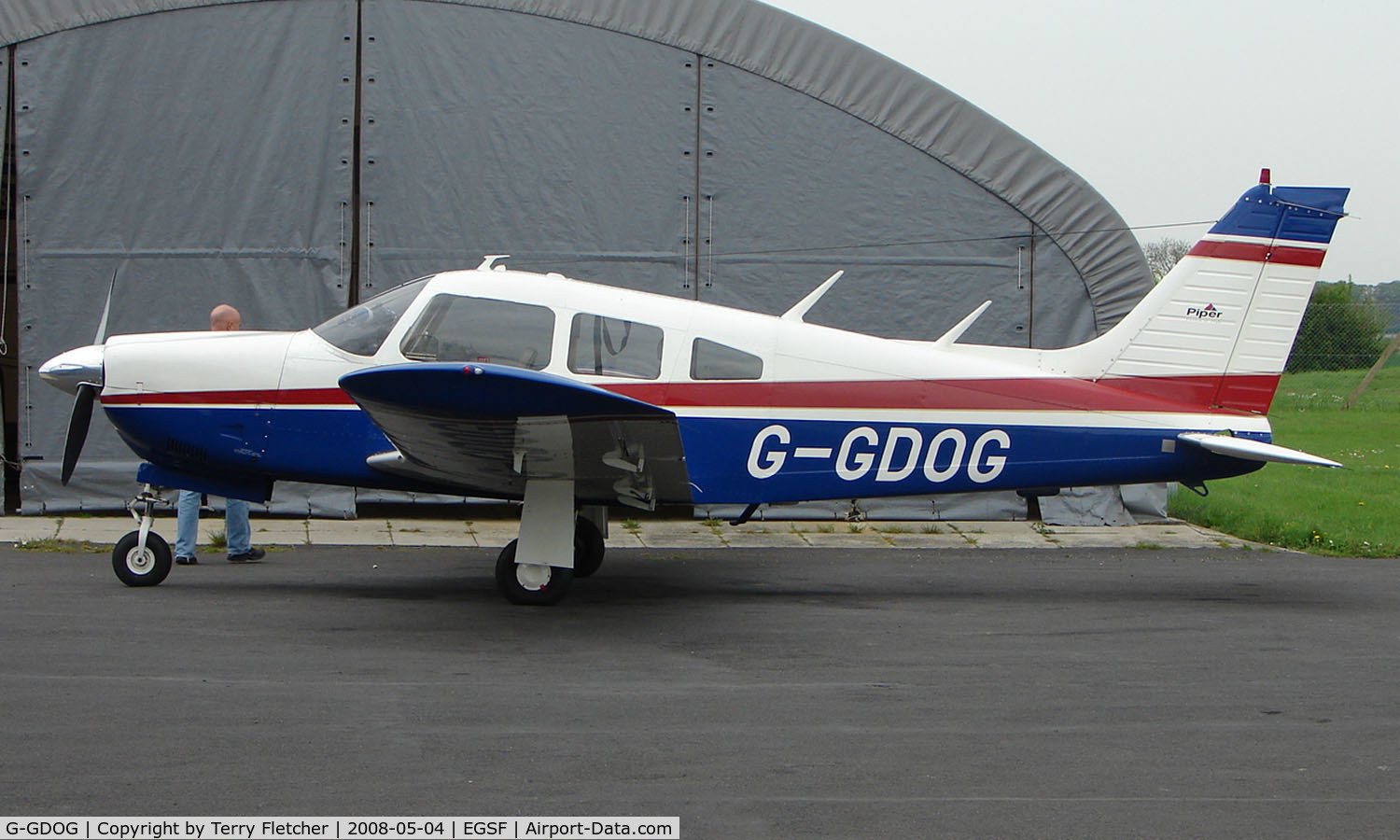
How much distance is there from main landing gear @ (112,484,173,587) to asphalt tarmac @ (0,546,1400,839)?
0.43 feet

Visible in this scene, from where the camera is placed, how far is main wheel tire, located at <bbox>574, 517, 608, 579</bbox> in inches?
365

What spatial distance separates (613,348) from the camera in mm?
8227

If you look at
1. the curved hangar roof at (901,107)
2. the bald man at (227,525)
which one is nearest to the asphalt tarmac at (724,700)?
the bald man at (227,525)

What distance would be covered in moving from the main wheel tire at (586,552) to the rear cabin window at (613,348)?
4.97 feet

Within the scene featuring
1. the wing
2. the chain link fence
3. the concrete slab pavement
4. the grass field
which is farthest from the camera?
the chain link fence

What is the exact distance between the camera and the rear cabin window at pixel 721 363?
8.31m

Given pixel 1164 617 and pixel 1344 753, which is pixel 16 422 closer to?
pixel 1164 617

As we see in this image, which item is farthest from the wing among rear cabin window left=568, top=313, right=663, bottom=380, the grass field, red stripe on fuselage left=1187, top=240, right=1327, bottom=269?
the grass field

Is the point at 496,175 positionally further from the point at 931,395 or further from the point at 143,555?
the point at 931,395

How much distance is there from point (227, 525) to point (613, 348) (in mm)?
3458

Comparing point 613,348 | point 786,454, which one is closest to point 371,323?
point 613,348

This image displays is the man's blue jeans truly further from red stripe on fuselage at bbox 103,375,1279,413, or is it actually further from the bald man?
red stripe on fuselage at bbox 103,375,1279,413

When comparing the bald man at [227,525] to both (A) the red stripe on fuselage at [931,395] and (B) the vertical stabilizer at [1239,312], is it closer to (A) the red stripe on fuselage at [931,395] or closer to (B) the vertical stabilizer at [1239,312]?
(A) the red stripe on fuselage at [931,395]

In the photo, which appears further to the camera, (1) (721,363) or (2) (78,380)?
(1) (721,363)
